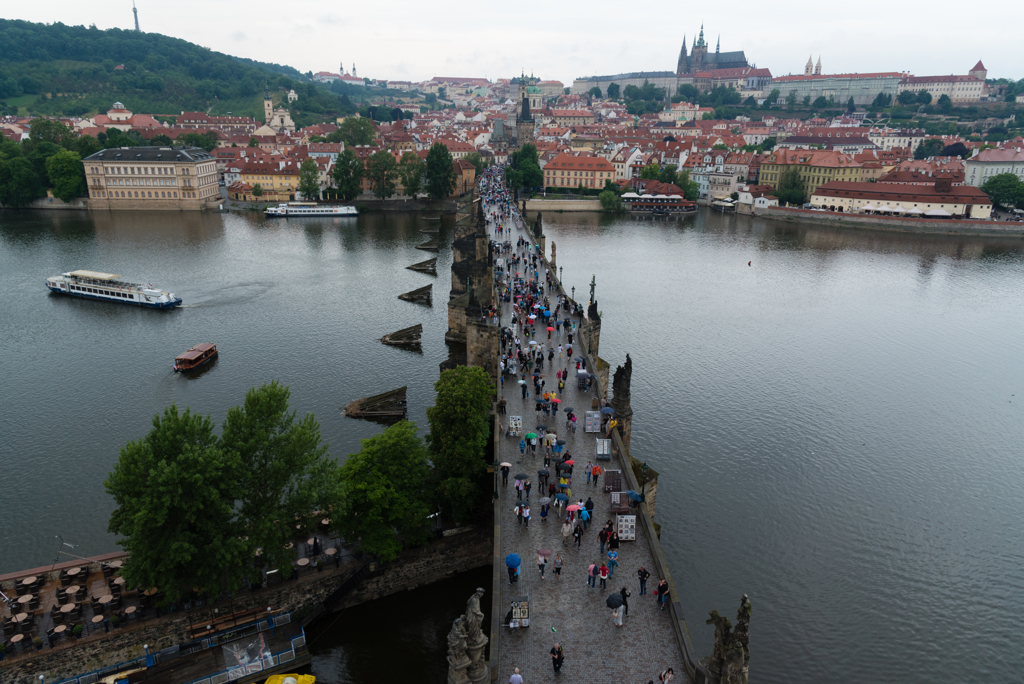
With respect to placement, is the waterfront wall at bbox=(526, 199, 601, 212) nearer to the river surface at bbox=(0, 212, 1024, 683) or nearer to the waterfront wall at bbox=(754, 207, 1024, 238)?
the waterfront wall at bbox=(754, 207, 1024, 238)

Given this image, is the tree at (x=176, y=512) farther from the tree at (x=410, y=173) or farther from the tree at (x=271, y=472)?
the tree at (x=410, y=173)

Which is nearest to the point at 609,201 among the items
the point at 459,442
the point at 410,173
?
the point at 410,173

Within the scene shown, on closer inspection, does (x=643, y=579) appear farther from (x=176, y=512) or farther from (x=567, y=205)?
(x=567, y=205)

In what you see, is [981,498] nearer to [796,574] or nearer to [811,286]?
[796,574]

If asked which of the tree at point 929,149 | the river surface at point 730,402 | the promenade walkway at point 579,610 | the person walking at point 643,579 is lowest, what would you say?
the river surface at point 730,402

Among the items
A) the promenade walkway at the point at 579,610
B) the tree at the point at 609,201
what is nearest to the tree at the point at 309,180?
the tree at the point at 609,201

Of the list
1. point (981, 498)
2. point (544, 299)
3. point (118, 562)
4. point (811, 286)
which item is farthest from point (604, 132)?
point (118, 562)
